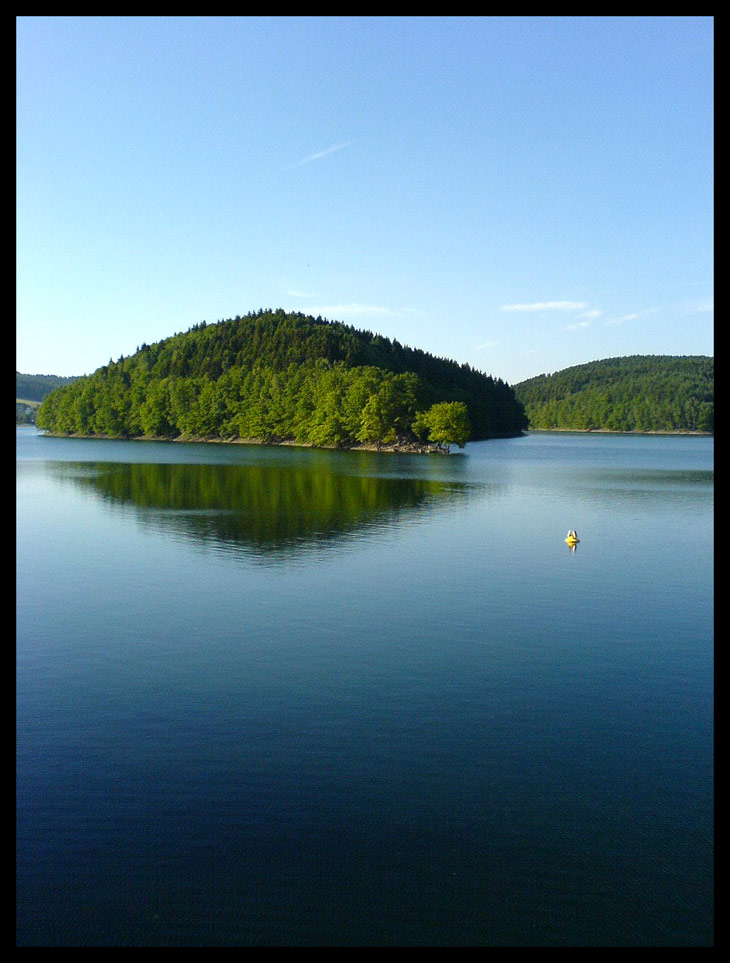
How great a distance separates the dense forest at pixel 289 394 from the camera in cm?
12988

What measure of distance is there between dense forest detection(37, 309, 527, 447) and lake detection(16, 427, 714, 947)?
95986mm

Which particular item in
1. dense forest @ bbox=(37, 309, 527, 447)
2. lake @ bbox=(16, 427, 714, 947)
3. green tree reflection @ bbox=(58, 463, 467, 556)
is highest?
dense forest @ bbox=(37, 309, 527, 447)

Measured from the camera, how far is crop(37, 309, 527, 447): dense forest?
12988 cm

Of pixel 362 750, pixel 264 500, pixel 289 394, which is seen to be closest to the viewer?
pixel 362 750

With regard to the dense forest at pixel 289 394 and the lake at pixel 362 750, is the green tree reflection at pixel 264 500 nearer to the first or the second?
the lake at pixel 362 750

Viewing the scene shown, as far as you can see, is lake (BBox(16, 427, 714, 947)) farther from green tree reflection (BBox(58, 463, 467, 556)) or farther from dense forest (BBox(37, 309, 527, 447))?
dense forest (BBox(37, 309, 527, 447))

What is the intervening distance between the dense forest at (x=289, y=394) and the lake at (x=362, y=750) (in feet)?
315

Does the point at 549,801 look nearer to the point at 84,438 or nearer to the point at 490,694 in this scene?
the point at 490,694

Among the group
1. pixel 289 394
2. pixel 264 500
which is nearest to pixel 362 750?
pixel 264 500

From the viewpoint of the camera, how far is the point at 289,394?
15100 centimetres

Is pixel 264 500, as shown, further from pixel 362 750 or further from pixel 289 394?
pixel 289 394

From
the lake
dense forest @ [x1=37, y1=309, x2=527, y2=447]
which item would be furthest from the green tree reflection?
dense forest @ [x1=37, y1=309, x2=527, y2=447]

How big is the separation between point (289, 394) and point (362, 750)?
14004 centimetres

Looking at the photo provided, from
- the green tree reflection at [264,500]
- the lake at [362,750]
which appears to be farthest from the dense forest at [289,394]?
the lake at [362,750]
